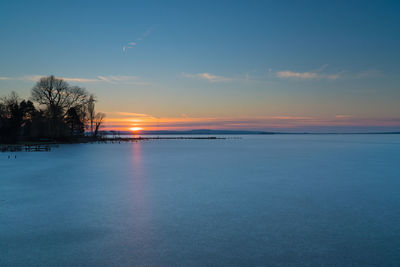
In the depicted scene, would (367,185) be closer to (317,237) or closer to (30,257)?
(317,237)

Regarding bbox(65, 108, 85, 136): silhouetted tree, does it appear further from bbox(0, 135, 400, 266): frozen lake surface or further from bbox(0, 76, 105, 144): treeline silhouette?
bbox(0, 135, 400, 266): frozen lake surface

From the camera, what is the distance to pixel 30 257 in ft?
18.7

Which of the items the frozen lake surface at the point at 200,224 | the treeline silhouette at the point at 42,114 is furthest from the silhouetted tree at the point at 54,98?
the frozen lake surface at the point at 200,224

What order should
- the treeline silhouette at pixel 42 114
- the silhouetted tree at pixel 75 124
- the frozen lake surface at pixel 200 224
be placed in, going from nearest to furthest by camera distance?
the frozen lake surface at pixel 200 224
the treeline silhouette at pixel 42 114
the silhouetted tree at pixel 75 124

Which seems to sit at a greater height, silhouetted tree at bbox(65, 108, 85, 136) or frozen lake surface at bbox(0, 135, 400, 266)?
silhouetted tree at bbox(65, 108, 85, 136)

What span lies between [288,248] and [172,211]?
14.1ft

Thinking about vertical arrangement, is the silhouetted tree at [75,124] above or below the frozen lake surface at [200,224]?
above

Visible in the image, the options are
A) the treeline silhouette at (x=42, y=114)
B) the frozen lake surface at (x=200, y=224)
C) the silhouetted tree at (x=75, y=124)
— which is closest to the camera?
the frozen lake surface at (x=200, y=224)

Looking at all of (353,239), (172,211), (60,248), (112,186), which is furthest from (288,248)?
(112,186)

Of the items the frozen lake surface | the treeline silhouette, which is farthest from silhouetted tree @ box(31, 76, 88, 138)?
the frozen lake surface

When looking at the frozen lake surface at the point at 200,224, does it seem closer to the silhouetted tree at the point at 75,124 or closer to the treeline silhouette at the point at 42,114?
the treeline silhouette at the point at 42,114

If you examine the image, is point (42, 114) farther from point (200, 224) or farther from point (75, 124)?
point (200, 224)

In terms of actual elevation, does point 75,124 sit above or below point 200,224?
above

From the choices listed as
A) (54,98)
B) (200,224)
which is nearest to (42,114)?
(54,98)
